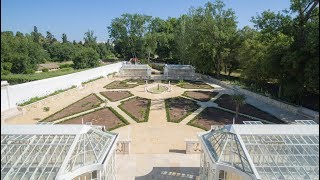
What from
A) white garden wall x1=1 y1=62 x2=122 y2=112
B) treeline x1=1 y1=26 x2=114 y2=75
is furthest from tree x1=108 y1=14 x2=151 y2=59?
white garden wall x1=1 y1=62 x2=122 y2=112

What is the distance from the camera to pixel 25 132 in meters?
11.6

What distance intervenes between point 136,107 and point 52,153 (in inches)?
747

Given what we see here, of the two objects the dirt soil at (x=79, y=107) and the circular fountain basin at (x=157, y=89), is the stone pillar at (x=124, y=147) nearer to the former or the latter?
the dirt soil at (x=79, y=107)

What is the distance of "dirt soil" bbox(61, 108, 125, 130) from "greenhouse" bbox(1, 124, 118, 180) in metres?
11.1

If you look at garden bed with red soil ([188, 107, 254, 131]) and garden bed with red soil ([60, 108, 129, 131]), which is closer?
garden bed with red soil ([60, 108, 129, 131])

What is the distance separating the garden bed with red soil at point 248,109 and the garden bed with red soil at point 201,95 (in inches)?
59.2

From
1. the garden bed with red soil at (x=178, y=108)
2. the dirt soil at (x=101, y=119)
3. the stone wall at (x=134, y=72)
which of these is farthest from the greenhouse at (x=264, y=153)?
the stone wall at (x=134, y=72)

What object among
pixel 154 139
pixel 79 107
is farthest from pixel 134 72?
pixel 154 139

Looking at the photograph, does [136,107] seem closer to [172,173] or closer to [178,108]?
[178,108]

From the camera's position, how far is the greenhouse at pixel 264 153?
1054cm

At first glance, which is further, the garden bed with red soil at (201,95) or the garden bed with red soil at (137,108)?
the garden bed with red soil at (201,95)

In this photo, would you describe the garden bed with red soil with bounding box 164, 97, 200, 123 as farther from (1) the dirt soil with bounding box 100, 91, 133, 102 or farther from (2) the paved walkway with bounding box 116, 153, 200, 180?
(2) the paved walkway with bounding box 116, 153, 200, 180

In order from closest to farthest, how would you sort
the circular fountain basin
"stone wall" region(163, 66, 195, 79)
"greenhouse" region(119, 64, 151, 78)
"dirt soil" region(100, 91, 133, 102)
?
"dirt soil" region(100, 91, 133, 102) < the circular fountain basin < "stone wall" region(163, 66, 195, 79) < "greenhouse" region(119, 64, 151, 78)

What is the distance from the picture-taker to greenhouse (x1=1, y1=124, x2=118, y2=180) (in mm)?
10148
